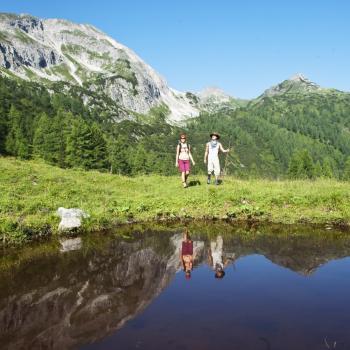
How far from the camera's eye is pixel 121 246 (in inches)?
491

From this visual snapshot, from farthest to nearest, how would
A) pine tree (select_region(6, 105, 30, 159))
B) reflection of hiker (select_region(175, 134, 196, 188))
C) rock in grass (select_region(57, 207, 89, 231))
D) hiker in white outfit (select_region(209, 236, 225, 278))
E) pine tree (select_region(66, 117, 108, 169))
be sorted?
pine tree (select_region(6, 105, 30, 159)), pine tree (select_region(66, 117, 108, 169)), reflection of hiker (select_region(175, 134, 196, 188)), rock in grass (select_region(57, 207, 89, 231)), hiker in white outfit (select_region(209, 236, 225, 278))

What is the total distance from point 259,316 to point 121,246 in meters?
6.15

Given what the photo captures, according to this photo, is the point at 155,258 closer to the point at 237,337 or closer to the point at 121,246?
the point at 121,246

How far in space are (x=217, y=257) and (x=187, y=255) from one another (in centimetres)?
86

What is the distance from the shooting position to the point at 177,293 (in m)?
8.53

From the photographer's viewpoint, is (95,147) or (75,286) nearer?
(75,286)

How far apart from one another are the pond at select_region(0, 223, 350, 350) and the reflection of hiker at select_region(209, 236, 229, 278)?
1.1 inches

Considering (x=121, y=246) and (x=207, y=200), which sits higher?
→ (x=207, y=200)

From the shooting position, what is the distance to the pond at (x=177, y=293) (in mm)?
6535

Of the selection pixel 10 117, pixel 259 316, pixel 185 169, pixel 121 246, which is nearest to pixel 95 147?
pixel 10 117

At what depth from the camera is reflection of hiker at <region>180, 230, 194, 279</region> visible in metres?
10.2

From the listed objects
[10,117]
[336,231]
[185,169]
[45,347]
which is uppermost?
[10,117]

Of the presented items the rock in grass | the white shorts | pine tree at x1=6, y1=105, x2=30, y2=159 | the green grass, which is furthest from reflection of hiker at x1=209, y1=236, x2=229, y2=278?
pine tree at x1=6, y1=105, x2=30, y2=159

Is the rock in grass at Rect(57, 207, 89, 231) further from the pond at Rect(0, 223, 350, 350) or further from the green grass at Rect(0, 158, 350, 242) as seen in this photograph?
the pond at Rect(0, 223, 350, 350)
